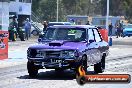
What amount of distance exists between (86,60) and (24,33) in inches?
1149

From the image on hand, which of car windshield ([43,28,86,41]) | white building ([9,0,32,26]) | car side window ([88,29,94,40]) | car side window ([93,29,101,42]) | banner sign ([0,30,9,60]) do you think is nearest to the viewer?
car windshield ([43,28,86,41])

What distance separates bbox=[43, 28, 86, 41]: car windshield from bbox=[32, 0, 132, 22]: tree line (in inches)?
2921

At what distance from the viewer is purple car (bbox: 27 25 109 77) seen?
14.0 meters

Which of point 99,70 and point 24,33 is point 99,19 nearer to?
point 24,33

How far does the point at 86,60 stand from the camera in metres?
14.5

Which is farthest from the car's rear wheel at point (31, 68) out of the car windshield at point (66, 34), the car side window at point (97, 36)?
the car side window at point (97, 36)

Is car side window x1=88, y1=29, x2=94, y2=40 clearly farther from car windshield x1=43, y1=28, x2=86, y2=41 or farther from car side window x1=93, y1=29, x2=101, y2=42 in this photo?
car side window x1=93, y1=29, x2=101, y2=42

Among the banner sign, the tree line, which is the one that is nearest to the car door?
the banner sign

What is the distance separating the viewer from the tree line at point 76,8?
9612cm

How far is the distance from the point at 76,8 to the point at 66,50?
10306cm

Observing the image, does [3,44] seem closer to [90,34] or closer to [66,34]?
[66,34]

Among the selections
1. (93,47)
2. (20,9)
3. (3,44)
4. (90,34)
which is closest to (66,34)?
(90,34)

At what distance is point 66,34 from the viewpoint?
15398 millimetres

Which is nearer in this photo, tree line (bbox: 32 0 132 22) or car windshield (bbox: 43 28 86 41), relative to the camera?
car windshield (bbox: 43 28 86 41)
